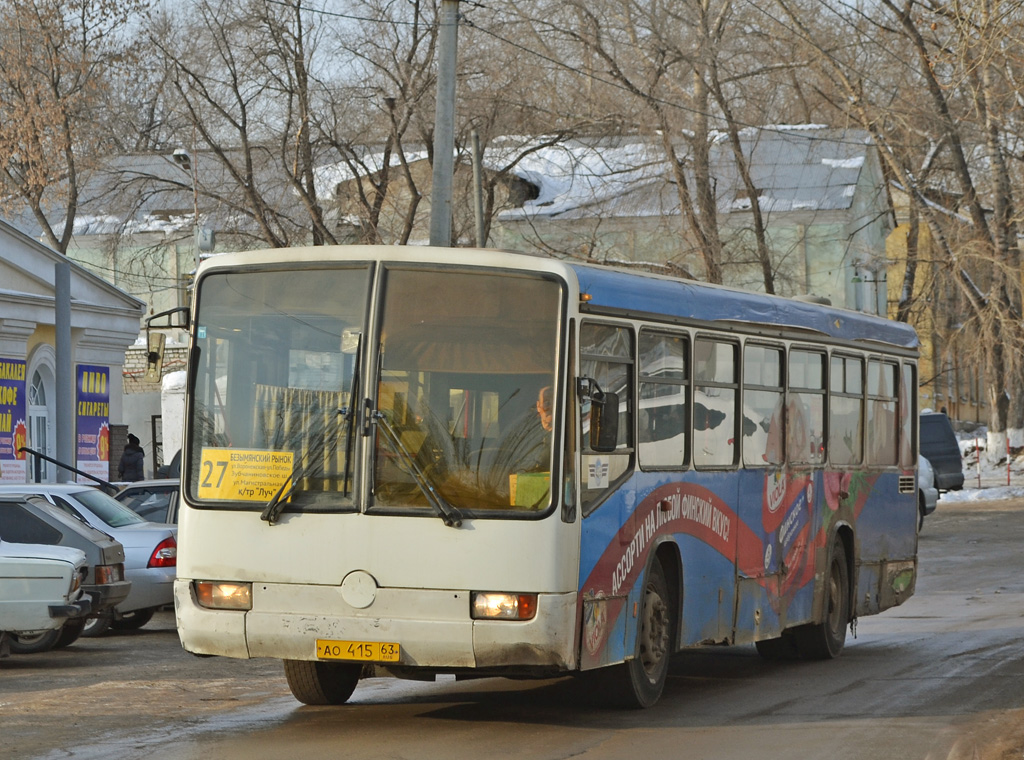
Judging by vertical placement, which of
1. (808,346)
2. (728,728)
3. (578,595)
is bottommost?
(728,728)

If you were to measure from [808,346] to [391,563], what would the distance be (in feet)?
16.4

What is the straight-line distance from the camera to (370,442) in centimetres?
845

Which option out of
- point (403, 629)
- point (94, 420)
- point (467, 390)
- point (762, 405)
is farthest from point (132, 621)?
point (94, 420)

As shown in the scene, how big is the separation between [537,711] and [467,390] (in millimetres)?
2372

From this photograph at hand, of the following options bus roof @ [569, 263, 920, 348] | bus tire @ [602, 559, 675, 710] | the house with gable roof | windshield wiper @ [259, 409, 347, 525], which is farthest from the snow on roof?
windshield wiper @ [259, 409, 347, 525]

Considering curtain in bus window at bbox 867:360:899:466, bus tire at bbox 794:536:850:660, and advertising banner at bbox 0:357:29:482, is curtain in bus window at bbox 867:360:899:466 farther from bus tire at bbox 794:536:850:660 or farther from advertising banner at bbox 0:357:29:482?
advertising banner at bbox 0:357:29:482

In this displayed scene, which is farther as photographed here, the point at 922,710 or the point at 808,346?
the point at 808,346

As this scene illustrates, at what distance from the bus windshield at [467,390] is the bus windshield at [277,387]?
0.23 metres

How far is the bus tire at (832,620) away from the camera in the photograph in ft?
41.6

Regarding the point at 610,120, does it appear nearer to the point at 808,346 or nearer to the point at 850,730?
the point at 808,346

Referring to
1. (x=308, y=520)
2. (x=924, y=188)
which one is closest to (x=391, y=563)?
(x=308, y=520)

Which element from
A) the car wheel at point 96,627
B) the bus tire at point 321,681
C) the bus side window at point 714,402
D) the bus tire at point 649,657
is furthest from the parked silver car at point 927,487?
the bus tire at point 321,681

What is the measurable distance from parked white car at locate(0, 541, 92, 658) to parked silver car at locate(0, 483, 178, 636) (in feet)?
7.75

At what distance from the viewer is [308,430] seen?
857cm
